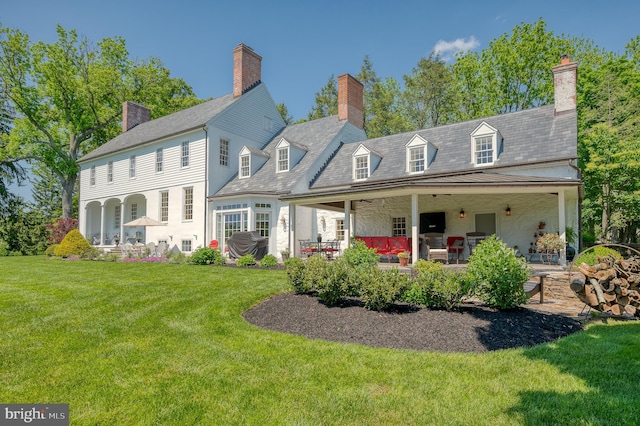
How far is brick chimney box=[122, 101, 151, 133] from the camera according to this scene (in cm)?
2912

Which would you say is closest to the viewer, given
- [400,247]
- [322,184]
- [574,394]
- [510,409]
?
[510,409]

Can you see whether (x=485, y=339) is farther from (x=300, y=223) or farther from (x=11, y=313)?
(x=300, y=223)

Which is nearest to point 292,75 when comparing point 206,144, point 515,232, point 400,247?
point 206,144

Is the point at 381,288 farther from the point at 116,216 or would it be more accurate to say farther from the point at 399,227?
the point at 116,216

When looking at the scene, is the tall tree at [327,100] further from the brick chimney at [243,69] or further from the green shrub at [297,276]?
the green shrub at [297,276]

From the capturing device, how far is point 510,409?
10.1 feet

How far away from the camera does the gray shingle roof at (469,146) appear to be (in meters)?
13.7

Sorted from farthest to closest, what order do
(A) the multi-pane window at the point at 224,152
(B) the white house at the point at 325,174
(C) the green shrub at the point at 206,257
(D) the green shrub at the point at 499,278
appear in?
(A) the multi-pane window at the point at 224,152 → (C) the green shrub at the point at 206,257 → (B) the white house at the point at 325,174 → (D) the green shrub at the point at 499,278

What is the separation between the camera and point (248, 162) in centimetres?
2083

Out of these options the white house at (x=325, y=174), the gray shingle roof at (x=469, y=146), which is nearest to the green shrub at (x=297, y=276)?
the white house at (x=325, y=174)

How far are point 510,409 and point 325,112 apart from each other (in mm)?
37916

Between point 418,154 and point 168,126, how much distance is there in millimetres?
17172

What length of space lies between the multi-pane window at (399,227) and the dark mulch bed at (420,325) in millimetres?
10284

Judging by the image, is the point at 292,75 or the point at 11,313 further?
the point at 292,75
